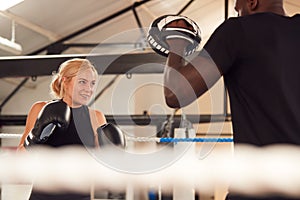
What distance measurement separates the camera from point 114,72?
2760 millimetres

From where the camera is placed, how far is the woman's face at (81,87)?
200 cm

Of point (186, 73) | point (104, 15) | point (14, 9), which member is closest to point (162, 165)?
→ point (186, 73)

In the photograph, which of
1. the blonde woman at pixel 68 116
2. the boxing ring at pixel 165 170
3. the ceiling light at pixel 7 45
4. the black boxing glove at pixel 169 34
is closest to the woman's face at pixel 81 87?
the blonde woman at pixel 68 116

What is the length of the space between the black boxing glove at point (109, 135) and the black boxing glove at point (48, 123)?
0.53ft

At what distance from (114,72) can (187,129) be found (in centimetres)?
69

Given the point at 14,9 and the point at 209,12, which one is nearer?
the point at 14,9

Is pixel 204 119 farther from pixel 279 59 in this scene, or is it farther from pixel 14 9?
pixel 279 59

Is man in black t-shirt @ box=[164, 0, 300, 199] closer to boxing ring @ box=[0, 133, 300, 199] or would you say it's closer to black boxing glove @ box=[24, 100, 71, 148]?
boxing ring @ box=[0, 133, 300, 199]

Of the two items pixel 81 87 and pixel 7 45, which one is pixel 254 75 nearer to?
pixel 81 87

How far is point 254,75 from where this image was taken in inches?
42.1

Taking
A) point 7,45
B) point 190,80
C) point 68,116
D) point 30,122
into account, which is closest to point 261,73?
point 190,80

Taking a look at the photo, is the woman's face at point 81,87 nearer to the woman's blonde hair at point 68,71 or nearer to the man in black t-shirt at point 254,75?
the woman's blonde hair at point 68,71

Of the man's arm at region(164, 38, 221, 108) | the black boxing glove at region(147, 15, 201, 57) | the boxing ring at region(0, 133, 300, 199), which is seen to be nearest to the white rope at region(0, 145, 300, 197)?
the boxing ring at region(0, 133, 300, 199)

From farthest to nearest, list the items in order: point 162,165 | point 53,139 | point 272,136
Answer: point 162,165, point 53,139, point 272,136
